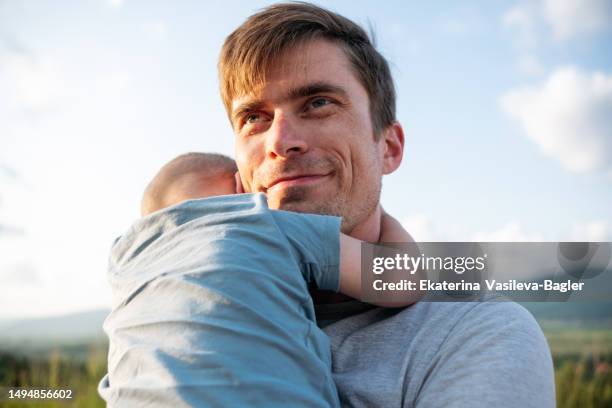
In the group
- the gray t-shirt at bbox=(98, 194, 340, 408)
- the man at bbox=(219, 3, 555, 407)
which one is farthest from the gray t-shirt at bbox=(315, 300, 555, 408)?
the gray t-shirt at bbox=(98, 194, 340, 408)

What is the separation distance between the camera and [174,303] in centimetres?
125

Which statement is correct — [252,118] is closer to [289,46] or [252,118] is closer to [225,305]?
[289,46]

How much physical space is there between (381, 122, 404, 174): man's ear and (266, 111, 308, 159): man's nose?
22.6 inches

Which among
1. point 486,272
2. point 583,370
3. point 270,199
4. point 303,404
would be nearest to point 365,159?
point 270,199

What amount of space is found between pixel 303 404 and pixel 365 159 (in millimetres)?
1177

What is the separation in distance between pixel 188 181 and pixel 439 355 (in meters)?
1.16

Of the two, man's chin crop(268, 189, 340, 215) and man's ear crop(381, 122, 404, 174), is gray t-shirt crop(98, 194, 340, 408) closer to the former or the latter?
man's chin crop(268, 189, 340, 215)

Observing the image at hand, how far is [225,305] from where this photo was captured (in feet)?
3.96

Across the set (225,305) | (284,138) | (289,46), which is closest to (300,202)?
(284,138)

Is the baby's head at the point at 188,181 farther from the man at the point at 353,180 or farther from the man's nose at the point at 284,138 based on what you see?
the man's nose at the point at 284,138

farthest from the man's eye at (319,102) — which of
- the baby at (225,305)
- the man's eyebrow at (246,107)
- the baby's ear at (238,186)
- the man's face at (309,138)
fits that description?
the baby at (225,305)

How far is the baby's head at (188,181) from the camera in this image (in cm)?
218

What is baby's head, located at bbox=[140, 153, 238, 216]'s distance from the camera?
2.18 m

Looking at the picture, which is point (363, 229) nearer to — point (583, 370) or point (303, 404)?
point (303, 404)
